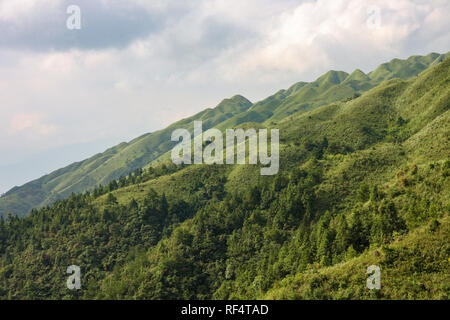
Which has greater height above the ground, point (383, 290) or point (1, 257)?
point (383, 290)

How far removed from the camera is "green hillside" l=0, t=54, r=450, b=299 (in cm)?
4238

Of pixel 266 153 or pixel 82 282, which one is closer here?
pixel 82 282

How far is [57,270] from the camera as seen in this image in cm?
10244

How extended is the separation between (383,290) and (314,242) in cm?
2737

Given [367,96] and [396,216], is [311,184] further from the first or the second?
[367,96]

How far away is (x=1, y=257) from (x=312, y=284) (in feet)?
455

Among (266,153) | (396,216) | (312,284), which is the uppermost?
(266,153)

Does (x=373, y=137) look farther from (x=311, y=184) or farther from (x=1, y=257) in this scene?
(x=1, y=257)

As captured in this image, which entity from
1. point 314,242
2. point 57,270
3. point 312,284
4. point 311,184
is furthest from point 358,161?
point 57,270

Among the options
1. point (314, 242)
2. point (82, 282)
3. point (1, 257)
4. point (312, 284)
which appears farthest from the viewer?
Answer: point (1, 257)

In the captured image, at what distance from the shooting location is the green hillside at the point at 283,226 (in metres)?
42.4

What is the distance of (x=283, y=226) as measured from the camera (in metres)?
90.1
